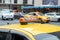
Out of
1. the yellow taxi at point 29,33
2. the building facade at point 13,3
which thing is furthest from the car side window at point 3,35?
the building facade at point 13,3

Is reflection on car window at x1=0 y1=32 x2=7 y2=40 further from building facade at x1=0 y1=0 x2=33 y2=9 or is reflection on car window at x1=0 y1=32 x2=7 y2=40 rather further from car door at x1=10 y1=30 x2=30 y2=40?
building facade at x1=0 y1=0 x2=33 y2=9

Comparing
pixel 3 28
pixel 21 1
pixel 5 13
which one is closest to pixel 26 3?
pixel 21 1

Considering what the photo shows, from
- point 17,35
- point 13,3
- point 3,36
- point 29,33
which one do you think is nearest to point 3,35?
point 3,36

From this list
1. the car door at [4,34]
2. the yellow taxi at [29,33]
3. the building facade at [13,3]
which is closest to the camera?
the yellow taxi at [29,33]

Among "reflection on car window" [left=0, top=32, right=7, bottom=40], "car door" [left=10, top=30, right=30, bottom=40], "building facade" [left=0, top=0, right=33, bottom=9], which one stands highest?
"car door" [left=10, top=30, right=30, bottom=40]

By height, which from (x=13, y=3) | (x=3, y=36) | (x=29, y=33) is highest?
(x=29, y=33)

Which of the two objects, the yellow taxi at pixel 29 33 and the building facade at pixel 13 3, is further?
the building facade at pixel 13 3

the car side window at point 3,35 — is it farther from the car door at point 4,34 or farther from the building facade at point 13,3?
the building facade at point 13,3

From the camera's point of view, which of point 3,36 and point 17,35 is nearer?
Result: point 17,35

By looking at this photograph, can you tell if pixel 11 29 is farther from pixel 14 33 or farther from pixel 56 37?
pixel 56 37

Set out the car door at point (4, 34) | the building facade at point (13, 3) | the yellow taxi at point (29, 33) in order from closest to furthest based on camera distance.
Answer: the yellow taxi at point (29, 33), the car door at point (4, 34), the building facade at point (13, 3)

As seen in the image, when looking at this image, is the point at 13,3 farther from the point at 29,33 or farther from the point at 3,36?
the point at 29,33

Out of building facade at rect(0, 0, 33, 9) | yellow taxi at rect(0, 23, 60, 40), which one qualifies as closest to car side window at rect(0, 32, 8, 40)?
yellow taxi at rect(0, 23, 60, 40)

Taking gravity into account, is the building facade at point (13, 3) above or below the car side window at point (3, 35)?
below
